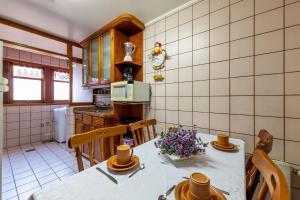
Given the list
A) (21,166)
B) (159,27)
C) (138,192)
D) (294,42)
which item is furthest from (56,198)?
(21,166)

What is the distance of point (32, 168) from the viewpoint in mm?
2014

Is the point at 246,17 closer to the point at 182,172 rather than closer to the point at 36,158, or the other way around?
the point at 182,172

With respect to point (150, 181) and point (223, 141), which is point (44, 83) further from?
point (223, 141)

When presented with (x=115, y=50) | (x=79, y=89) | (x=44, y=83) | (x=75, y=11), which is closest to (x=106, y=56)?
(x=115, y=50)

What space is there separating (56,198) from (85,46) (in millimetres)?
2693

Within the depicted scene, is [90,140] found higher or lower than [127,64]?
lower

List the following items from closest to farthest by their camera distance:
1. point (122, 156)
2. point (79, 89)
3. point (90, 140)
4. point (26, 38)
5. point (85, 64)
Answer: point (122, 156)
point (90, 140)
point (26, 38)
point (85, 64)
point (79, 89)

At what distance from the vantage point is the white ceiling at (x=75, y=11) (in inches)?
64.6

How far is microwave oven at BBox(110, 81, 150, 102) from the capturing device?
1.72 m

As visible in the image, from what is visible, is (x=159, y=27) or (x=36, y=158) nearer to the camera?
(x=159, y=27)

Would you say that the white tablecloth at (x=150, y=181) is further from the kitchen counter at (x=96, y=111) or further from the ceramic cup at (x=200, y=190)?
the kitchen counter at (x=96, y=111)

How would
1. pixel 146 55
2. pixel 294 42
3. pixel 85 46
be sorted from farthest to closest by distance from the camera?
pixel 85 46, pixel 146 55, pixel 294 42

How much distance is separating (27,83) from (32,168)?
7.12 feet

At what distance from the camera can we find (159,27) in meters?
1.90
